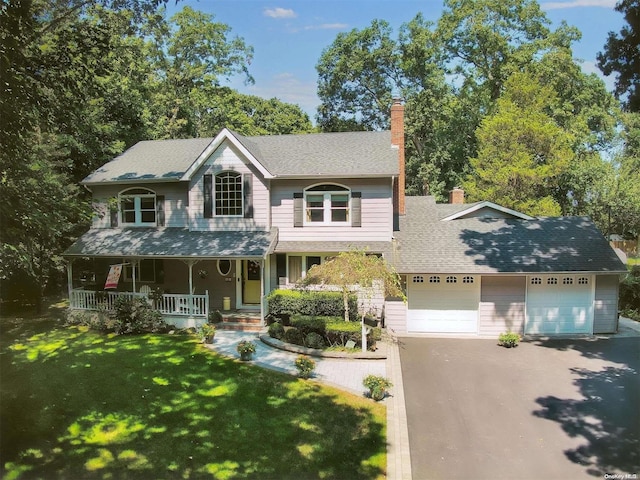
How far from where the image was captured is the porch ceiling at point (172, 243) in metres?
17.3

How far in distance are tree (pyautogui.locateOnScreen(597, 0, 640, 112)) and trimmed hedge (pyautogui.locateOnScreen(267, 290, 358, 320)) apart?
36.7ft

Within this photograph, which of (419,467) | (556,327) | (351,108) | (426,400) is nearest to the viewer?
(419,467)

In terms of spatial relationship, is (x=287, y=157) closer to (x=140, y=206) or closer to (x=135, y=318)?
(x=140, y=206)

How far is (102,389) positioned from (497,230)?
16.4m

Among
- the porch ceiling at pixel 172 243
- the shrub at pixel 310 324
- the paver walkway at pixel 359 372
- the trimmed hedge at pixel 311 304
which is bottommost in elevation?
the paver walkway at pixel 359 372

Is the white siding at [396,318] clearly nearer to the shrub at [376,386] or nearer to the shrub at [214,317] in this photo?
the shrub at [376,386]

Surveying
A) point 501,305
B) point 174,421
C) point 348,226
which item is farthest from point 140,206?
point 501,305

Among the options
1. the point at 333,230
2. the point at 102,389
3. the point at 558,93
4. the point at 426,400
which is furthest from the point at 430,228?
the point at 558,93

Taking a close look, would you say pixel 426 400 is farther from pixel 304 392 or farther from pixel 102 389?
pixel 102 389

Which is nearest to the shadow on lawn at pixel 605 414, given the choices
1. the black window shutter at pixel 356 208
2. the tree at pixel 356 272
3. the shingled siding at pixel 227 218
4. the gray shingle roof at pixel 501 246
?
the gray shingle roof at pixel 501 246

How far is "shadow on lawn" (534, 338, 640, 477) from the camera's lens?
7980 mm

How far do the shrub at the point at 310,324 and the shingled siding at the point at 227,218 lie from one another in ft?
16.7

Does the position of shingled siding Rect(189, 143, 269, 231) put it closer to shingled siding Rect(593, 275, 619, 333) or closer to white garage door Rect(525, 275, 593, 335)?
white garage door Rect(525, 275, 593, 335)

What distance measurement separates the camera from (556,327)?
16719 mm
